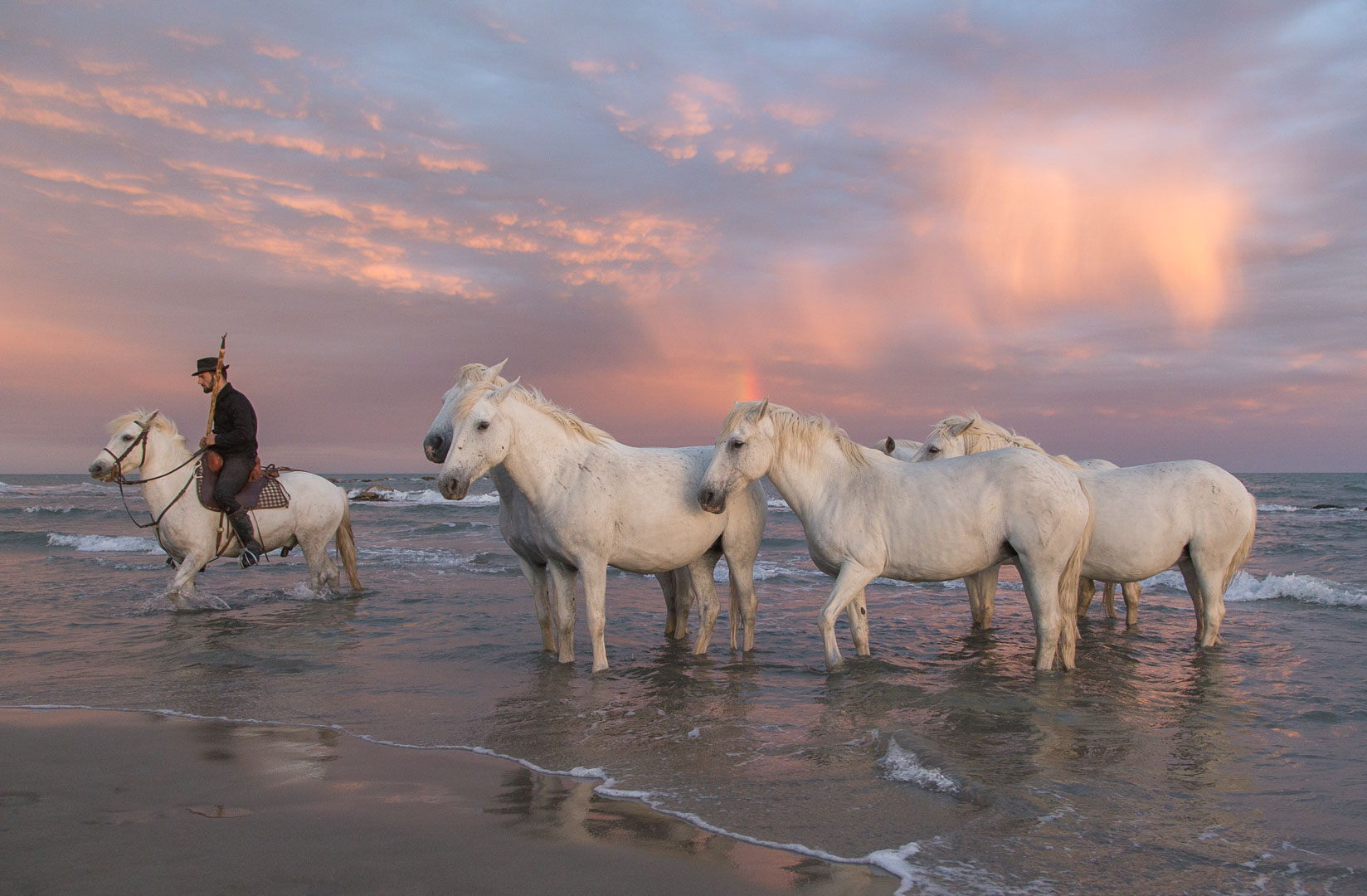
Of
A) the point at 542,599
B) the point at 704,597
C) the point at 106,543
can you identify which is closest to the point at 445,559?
the point at 106,543

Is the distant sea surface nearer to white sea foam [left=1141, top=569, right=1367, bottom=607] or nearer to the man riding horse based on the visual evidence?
white sea foam [left=1141, top=569, right=1367, bottom=607]

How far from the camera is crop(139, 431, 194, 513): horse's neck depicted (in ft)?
32.6

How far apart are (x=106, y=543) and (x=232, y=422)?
16.1 m

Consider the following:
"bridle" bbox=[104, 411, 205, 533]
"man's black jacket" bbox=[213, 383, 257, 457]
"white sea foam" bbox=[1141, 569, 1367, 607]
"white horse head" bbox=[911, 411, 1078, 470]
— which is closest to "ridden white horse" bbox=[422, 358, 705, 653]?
"white horse head" bbox=[911, 411, 1078, 470]

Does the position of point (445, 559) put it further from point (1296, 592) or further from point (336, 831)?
point (1296, 592)

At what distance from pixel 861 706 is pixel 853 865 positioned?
8.37 feet

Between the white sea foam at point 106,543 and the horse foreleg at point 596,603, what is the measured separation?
18.2 metres

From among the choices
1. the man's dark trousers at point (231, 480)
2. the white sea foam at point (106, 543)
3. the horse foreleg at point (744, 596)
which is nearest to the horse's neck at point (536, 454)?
the horse foreleg at point (744, 596)

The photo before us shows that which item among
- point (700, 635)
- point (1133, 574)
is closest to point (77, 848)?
point (700, 635)

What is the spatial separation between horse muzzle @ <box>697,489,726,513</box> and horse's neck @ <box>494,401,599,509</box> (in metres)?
1.06

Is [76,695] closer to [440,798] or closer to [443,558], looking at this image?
[440,798]

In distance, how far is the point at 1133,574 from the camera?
7.53 m

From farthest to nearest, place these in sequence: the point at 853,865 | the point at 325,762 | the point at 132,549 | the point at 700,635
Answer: the point at 132,549
the point at 700,635
the point at 325,762
the point at 853,865

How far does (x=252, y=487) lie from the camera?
1019 centimetres
